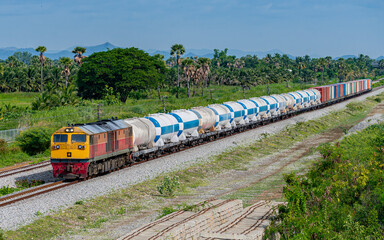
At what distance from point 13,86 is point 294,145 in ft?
289

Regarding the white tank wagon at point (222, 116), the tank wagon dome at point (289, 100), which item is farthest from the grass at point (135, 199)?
the tank wagon dome at point (289, 100)

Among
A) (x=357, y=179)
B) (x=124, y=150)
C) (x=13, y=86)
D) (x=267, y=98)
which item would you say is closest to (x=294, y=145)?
(x=267, y=98)

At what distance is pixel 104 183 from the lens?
28422 millimetres

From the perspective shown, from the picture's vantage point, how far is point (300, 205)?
20344mm

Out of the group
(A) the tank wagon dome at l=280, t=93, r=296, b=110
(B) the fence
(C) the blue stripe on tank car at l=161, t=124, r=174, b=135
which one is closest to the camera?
(C) the blue stripe on tank car at l=161, t=124, r=174, b=135

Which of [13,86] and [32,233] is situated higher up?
[13,86]

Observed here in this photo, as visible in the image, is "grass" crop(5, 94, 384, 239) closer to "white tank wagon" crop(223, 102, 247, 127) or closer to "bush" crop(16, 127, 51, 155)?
"white tank wagon" crop(223, 102, 247, 127)

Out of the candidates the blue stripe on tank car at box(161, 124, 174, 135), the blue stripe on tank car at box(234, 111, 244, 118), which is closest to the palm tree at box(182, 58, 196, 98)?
the blue stripe on tank car at box(234, 111, 244, 118)

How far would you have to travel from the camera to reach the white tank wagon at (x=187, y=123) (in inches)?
1647

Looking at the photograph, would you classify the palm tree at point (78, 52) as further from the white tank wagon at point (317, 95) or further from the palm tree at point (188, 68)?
the white tank wagon at point (317, 95)

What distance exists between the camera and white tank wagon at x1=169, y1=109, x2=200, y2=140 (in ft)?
137

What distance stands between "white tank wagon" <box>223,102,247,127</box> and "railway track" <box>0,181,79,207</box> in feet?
89.4

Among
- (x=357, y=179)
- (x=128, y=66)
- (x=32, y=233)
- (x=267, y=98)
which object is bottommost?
(x=32, y=233)

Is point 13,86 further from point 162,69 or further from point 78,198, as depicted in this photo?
point 78,198
